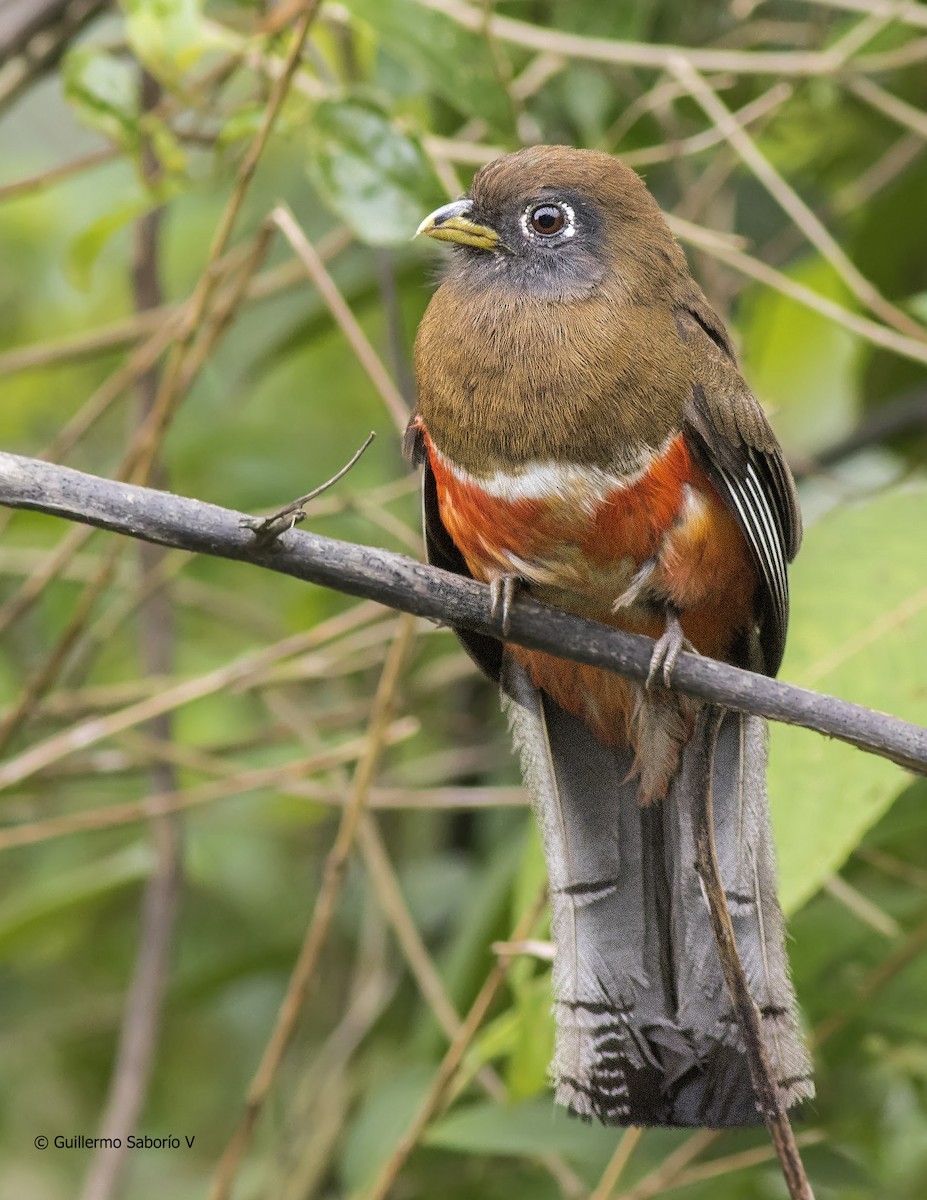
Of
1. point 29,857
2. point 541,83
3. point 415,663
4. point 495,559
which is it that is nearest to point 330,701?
point 415,663

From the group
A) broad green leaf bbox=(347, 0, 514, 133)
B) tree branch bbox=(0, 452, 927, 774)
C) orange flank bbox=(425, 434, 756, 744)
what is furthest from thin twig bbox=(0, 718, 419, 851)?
broad green leaf bbox=(347, 0, 514, 133)

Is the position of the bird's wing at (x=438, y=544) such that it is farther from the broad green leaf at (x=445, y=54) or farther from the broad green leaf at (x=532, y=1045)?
the broad green leaf at (x=445, y=54)

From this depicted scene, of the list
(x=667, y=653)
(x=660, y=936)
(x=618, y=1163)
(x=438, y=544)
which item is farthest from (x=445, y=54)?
(x=618, y=1163)

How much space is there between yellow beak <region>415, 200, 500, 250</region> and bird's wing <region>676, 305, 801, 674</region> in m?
0.38

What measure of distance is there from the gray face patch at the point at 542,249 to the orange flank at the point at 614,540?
0.33m

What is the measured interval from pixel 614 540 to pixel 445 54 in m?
1.26

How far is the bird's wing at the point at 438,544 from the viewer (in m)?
2.82

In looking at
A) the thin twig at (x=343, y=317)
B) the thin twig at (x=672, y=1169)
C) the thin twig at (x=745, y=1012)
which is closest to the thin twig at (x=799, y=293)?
the thin twig at (x=343, y=317)

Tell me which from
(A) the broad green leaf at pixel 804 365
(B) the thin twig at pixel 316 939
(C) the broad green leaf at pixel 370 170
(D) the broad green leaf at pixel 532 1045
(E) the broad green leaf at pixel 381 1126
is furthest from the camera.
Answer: (A) the broad green leaf at pixel 804 365

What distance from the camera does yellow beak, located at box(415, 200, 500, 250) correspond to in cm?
279

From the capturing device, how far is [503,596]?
233cm

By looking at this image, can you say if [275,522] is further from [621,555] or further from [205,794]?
[205,794]

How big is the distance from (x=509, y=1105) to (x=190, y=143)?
7.44ft

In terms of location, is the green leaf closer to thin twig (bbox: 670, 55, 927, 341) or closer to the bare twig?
the bare twig
